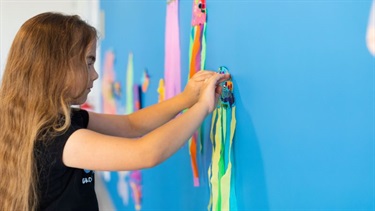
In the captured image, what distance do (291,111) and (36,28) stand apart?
1.32ft

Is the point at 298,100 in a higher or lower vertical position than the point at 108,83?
lower

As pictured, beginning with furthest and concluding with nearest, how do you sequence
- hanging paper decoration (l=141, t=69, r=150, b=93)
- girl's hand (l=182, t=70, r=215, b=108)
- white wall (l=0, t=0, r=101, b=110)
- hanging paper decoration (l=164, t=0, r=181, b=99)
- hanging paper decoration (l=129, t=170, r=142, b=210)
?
white wall (l=0, t=0, r=101, b=110)
hanging paper decoration (l=129, t=170, r=142, b=210)
hanging paper decoration (l=141, t=69, r=150, b=93)
hanging paper decoration (l=164, t=0, r=181, b=99)
girl's hand (l=182, t=70, r=215, b=108)

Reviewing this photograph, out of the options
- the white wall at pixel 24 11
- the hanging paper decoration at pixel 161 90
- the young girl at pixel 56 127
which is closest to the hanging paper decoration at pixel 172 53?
the hanging paper decoration at pixel 161 90

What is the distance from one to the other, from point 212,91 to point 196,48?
0.13m

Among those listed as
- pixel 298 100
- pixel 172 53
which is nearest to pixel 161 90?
pixel 172 53

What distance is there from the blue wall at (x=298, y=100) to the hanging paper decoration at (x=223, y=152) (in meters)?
0.01

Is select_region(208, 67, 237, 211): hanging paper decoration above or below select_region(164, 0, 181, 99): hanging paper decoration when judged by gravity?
below

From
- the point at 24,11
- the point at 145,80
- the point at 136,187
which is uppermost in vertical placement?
the point at 24,11

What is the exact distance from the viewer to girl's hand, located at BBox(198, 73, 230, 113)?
0.68 meters

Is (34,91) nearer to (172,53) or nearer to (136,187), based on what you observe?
(172,53)

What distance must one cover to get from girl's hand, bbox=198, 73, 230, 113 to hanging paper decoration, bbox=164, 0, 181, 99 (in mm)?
180

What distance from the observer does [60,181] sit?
27.3 inches

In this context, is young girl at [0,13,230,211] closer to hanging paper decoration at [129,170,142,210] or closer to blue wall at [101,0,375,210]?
blue wall at [101,0,375,210]

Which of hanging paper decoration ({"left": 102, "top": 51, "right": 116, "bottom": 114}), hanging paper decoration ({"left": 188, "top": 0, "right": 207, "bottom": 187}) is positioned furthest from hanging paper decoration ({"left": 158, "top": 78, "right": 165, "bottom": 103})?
hanging paper decoration ({"left": 102, "top": 51, "right": 116, "bottom": 114})
